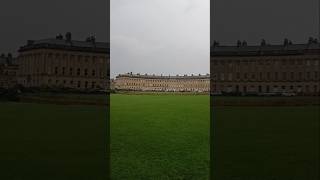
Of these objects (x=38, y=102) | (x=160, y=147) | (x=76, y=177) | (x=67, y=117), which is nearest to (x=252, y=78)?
(x=38, y=102)

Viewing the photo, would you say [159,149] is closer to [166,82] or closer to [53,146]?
[53,146]

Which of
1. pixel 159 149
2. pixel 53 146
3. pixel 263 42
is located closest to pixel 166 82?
pixel 263 42

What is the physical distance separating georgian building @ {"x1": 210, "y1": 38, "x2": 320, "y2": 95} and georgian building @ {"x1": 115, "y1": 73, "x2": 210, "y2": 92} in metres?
28.6

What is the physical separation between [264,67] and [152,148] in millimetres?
38378

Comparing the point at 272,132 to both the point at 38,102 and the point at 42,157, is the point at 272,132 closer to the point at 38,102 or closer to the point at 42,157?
the point at 42,157

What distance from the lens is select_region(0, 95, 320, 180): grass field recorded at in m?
7.25

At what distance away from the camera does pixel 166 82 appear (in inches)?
3376

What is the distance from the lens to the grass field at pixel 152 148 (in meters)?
7.25

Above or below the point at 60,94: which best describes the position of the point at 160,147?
below

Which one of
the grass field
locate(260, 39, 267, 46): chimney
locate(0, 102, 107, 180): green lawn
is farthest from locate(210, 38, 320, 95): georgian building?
locate(0, 102, 107, 180): green lawn

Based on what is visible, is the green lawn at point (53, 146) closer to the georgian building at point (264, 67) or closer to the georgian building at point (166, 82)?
the georgian building at point (264, 67)

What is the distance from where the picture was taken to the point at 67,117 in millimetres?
14297

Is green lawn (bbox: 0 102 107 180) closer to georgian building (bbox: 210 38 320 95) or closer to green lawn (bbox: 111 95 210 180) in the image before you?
green lawn (bbox: 111 95 210 180)

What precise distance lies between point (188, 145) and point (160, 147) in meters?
0.90
